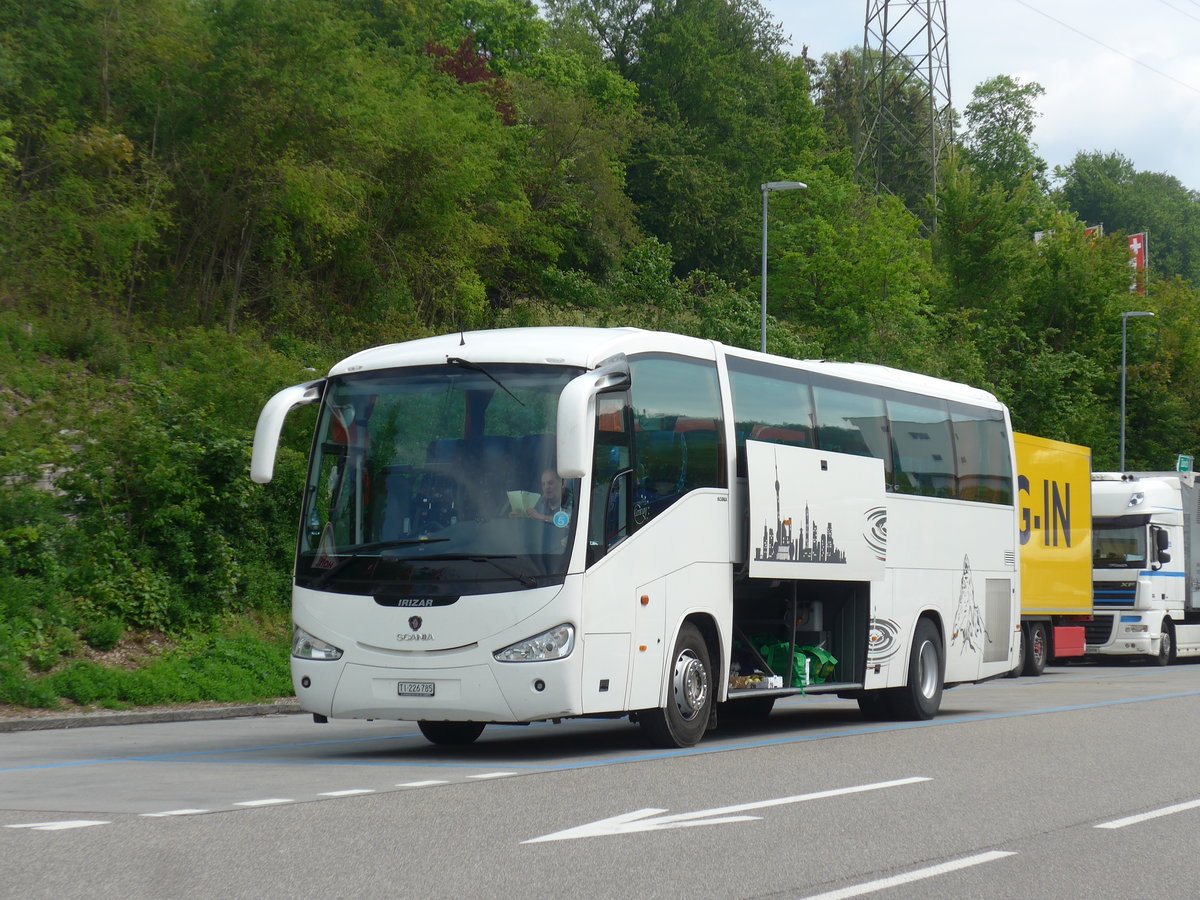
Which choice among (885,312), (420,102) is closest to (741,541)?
(420,102)

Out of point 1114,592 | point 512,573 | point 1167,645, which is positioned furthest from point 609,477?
point 1167,645

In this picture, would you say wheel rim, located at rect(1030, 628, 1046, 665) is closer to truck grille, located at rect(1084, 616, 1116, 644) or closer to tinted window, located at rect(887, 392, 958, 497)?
truck grille, located at rect(1084, 616, 1116, 644)

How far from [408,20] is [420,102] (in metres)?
12.7

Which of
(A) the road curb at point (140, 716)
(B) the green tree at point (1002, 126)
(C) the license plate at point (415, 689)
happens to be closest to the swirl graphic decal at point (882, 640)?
(C) the license plate at point (415, 689)

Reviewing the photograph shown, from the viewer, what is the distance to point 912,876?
24.3 feet

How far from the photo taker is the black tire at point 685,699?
1309 cm

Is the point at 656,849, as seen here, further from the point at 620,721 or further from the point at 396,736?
the point at 620,721

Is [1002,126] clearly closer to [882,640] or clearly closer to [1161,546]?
[1161,546]

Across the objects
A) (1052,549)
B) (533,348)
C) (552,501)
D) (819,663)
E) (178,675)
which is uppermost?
(533,348)

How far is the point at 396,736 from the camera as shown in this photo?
50.9ft

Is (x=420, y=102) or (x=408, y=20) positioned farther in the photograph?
(x=408, y=20)

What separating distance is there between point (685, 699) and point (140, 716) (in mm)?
7516

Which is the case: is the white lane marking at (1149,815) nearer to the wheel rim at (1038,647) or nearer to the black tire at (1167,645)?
the wheel rim at (1038,647)

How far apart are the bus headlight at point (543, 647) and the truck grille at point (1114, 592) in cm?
2249
